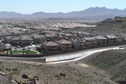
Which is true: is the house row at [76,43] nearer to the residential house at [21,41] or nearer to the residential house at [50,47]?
the residential house at [50,47]

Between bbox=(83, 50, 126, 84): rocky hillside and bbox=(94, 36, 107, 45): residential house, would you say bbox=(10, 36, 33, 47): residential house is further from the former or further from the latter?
bbox=(83, 50, 126, 84): rocky hillside

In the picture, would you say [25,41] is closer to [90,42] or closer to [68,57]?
[68,57]

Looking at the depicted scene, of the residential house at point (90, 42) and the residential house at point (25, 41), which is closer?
Answer: the residential house at point (90, 42)

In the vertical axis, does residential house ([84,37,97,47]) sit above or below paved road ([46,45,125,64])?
above

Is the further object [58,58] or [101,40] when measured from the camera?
[101,40]

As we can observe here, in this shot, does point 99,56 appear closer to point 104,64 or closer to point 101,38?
point 104,64

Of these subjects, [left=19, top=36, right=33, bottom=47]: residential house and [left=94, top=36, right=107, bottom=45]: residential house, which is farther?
[left=94, top=36, right=107, bottom=45]: residential house

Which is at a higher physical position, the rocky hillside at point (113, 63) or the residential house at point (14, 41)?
the residential house at point (14, 41)

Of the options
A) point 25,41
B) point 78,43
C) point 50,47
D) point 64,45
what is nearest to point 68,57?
point 50,47

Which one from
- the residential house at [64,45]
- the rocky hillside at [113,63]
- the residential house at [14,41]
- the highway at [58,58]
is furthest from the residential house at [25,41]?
the rocky hillside at [113,63]

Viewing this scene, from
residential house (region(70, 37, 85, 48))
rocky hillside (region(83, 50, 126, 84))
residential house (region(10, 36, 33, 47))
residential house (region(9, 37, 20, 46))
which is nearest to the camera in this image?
rocky hillside (region(83, 50, 126, 84))

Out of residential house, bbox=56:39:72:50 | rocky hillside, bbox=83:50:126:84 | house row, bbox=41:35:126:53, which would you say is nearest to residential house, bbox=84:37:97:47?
house row, bbox=41:35:126:53
